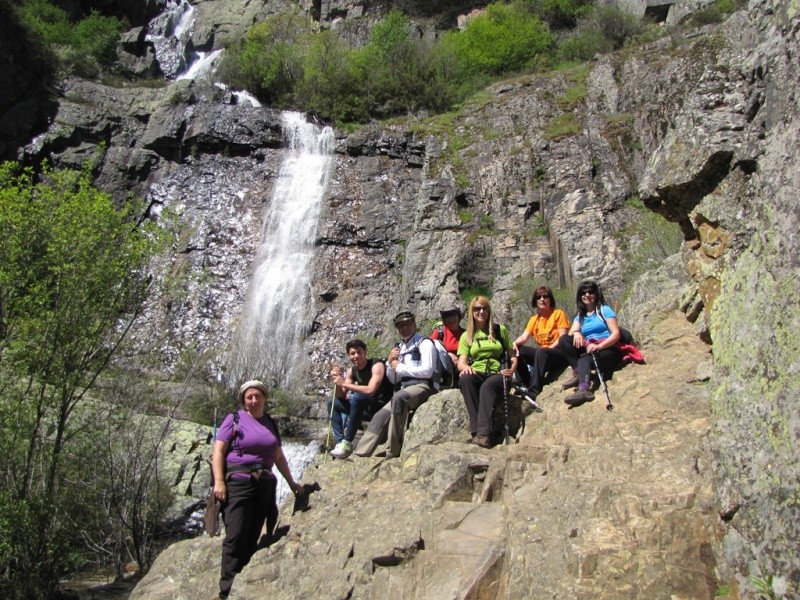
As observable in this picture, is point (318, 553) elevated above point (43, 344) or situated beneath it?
elevated above

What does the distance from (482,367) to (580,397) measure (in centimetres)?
99

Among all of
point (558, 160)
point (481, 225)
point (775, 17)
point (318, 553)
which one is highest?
point (775, 17)

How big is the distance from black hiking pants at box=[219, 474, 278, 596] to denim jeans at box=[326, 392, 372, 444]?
1.53 metres

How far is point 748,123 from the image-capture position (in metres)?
4.94

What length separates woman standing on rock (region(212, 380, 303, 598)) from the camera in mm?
5422

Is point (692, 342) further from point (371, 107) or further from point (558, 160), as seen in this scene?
point (371, 107)

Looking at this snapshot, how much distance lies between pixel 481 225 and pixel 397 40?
Answer: 51.9 feet

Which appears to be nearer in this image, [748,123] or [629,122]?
[748,123]

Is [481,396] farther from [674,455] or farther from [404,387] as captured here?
[674,455]

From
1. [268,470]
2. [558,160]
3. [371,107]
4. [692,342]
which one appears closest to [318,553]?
[268,470]

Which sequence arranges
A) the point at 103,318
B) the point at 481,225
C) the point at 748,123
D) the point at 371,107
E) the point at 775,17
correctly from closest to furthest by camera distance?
the point at 775,17 < the point at 748,123 < the point at 103,318 < the point at 481,225 < the point at 371,107

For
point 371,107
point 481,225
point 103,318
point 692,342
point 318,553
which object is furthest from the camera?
point 371,107

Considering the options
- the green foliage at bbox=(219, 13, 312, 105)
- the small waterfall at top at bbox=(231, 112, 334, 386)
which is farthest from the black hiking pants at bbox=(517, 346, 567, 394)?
the green foliage at bbox=(219, 13, 312, 105)

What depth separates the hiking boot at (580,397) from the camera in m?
5.99
